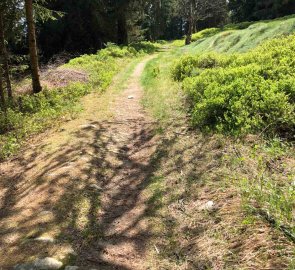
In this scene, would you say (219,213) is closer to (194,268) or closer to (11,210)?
(194,268)

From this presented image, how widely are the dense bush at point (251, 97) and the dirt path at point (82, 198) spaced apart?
1.55 metres

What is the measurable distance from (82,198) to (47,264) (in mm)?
1769

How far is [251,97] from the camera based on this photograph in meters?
7.99

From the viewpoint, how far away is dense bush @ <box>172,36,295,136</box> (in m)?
7.13

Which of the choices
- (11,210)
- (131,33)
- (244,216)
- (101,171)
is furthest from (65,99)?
(131,33)

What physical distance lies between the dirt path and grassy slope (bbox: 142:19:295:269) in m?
0.36

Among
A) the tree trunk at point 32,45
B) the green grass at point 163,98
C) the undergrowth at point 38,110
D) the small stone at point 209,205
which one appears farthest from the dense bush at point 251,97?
the tree trunk at point 32,45

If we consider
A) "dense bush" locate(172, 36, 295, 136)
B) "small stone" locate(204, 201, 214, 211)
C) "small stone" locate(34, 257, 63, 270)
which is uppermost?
"dense bush" locate(172, 36, 295, 136)

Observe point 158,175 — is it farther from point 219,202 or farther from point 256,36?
point 256,36

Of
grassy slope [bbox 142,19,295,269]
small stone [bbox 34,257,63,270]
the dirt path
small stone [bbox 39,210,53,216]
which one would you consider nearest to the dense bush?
grassy slope [bbox 142,19,295,269]

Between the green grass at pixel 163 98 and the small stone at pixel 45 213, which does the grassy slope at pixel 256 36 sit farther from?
the small stone at pixel 45 213

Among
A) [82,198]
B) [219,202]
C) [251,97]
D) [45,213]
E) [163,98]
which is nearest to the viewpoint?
[219,202]

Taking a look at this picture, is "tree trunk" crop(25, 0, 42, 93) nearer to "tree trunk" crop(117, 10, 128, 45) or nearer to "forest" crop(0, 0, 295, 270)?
"forest" crop(0, 0, 295, 270)

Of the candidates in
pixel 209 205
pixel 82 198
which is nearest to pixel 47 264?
pixel 82 198
